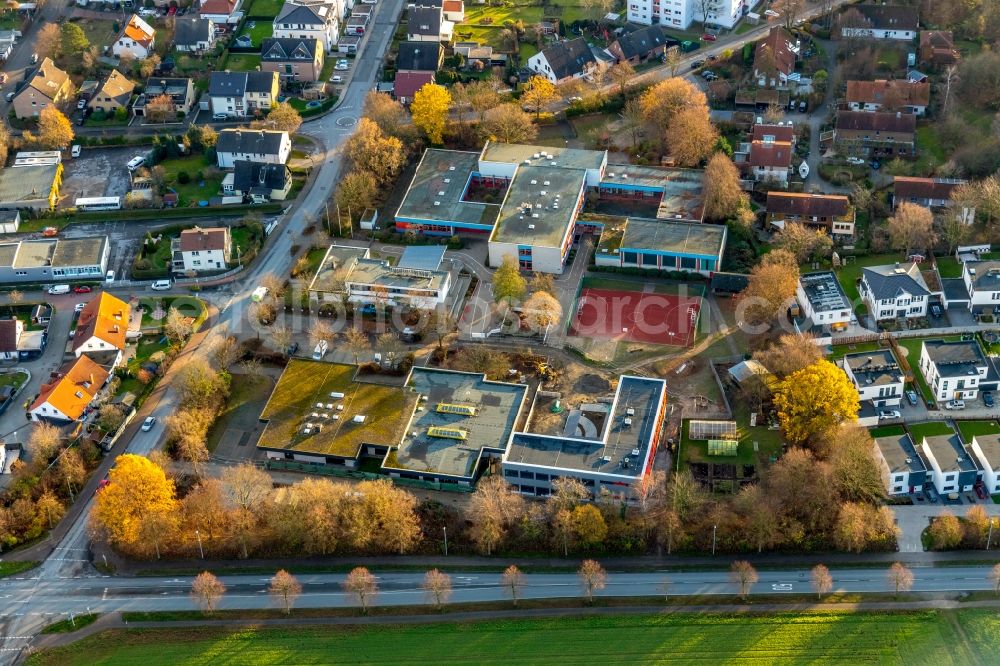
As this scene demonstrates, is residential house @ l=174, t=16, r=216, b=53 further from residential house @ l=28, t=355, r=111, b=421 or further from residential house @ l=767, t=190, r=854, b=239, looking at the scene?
residential house @ l=767, t=190, r=854, b=239

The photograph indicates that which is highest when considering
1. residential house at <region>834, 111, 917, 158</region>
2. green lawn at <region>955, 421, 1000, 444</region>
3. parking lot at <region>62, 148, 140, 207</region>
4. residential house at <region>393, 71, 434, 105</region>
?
residential house at <region>393, 71, 434, 105</region>

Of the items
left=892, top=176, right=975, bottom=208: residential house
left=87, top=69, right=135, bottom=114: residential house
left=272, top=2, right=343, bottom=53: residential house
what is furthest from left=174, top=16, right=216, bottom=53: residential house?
left=892, top=176, right=975, bottom=208: residential house

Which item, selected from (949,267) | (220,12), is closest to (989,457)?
(949,267)

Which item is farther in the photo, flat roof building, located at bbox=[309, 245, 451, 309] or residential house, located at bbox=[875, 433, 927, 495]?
flat roof building, located at bbox=[309, 245, 451, 309]

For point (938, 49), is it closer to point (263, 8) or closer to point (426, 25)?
point (426, 25)

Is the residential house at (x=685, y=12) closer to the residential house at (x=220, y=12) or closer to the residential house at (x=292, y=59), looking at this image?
the residential house at (x=292, y=59)

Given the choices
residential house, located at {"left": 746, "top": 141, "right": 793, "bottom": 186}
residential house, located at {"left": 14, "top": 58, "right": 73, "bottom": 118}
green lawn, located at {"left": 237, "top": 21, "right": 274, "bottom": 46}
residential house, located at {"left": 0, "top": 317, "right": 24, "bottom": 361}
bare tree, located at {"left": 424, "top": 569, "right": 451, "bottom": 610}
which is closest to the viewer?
bare tree, located at {"left": 424, "top": 569, "right": 451, "bottom": 610}
